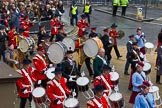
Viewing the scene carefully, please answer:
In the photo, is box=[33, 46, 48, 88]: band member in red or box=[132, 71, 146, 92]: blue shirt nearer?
box=[132, 71, 146, 92]: blue shirt

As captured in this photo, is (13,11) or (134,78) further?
(13,11)

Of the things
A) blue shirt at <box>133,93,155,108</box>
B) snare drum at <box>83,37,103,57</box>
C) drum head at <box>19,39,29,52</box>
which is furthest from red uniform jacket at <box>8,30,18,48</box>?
blue shirt at <box>133,93,155,108</box>

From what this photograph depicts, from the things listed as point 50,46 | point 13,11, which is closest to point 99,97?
point 50,46

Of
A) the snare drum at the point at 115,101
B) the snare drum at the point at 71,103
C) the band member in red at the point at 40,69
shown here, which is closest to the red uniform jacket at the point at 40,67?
the band member in red at the point at 40,69

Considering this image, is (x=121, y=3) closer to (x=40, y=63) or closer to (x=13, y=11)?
(x=13, y=11)

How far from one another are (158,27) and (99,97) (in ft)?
71.9

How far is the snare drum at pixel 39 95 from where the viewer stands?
471 inches

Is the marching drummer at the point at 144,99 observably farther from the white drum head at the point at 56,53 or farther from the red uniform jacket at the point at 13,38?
the red uniform jacket at the point at 13,38

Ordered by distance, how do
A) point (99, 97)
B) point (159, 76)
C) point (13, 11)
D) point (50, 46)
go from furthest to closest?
point (13, 11) < point (159, 76) < point (50, 46) < point (99, 97)

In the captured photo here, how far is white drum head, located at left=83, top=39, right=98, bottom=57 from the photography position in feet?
55.4

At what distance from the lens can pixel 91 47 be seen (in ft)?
56.0

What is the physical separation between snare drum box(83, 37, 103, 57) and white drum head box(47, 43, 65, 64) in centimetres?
176

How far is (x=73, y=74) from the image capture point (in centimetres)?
1383

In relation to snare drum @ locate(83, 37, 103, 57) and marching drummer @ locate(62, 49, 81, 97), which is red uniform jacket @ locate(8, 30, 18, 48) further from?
marching drummer @ locate(62, 49, 81, 97)
